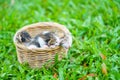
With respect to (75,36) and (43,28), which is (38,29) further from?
(75,36)

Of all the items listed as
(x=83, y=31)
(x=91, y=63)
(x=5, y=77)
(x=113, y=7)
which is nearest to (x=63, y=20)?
(x=83, y=31)

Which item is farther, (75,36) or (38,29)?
(75,36)

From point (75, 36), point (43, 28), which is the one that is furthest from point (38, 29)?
point (75, 36)

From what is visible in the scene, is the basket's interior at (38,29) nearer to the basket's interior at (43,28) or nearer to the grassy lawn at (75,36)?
the basket's interior at (43,28)

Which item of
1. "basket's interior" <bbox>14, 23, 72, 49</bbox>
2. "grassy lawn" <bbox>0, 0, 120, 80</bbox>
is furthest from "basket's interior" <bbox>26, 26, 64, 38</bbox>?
"grassy lawn" <bbox>0, 0, 120, 80</bbox>

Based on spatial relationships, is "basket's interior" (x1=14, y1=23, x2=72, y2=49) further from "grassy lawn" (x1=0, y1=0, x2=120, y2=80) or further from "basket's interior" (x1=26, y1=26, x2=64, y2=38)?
"grassy lawn" (x1=0, y1=0, x2=120, y2=80)

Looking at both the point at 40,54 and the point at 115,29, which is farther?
the point at 115,29

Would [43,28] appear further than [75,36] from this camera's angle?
No

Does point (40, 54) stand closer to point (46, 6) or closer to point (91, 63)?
point (91, 63)
